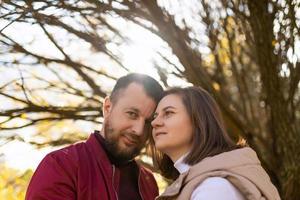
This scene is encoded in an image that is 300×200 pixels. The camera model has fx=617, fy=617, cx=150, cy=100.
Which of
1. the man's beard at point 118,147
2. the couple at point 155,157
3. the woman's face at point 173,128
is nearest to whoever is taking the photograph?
the couple at point 155,157

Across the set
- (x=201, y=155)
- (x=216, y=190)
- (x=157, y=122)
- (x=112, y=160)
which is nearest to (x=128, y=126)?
(x=112, y=160)

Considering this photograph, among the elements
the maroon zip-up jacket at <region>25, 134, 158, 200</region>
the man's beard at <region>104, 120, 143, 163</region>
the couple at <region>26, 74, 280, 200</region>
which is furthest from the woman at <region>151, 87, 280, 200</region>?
the maroon zip-up jacket at <region>25, 134, 158, 200</region>

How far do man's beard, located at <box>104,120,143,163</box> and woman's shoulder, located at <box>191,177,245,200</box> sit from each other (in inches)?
28.4

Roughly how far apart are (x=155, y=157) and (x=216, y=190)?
0.86 m

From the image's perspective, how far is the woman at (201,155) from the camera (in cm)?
228

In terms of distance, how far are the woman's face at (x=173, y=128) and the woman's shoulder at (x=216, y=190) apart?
0.37 meters

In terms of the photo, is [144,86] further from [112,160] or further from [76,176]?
[76,176]

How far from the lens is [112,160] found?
295 cm

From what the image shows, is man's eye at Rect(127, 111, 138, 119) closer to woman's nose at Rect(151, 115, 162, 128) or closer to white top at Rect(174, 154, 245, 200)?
woman's nose at Rect(151, 115, 162, 128)

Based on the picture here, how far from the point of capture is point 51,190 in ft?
8.61

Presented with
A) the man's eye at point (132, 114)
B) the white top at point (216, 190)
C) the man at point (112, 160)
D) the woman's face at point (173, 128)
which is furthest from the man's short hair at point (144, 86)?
the white top at point (216, 190)

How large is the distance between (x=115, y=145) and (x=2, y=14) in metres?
1.39

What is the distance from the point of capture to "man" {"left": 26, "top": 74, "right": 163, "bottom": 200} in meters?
2.67

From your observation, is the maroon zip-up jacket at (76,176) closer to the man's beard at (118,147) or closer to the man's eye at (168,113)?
the man's beard at (118,147)
